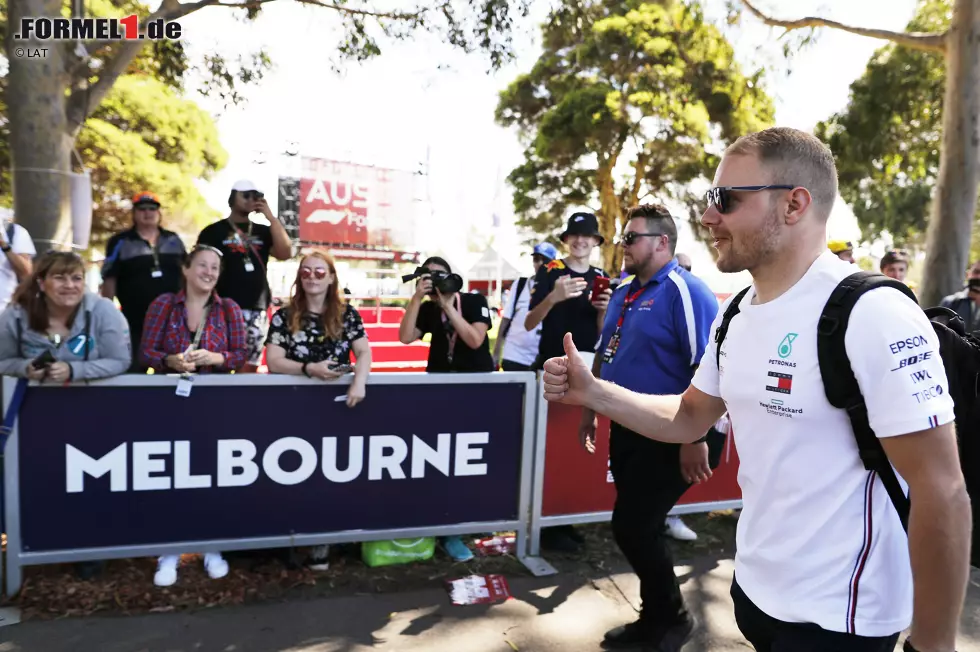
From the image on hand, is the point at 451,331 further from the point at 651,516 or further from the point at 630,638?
the point at 630,638

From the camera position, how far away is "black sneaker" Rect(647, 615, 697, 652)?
3165 mm

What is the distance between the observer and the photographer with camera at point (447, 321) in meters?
4.44

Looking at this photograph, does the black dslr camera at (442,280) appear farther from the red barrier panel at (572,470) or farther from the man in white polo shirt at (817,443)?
the man in white polo shirt at (817,443)

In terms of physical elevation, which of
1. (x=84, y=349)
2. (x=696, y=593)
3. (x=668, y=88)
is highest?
(x=668, y=88)

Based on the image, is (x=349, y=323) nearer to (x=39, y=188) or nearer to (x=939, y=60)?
(x=39, y=188)

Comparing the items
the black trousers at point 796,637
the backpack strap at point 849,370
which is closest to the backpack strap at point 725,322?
the backpack strap at point 849,370

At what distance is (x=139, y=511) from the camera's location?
3.57 metres

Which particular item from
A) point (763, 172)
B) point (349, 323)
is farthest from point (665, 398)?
point (349, 323)

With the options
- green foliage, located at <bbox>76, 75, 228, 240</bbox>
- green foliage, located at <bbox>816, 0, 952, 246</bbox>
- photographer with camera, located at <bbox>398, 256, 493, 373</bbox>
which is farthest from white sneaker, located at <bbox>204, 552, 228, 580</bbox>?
green foliage, located at <bbox>76, 75, 228, 240</bbox>

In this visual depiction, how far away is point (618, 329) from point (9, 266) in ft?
14.8

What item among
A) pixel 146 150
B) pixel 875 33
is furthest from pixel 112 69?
pixel 146 150

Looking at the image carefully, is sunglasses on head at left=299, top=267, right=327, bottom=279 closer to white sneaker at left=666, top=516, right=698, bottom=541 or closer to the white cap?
the white cap

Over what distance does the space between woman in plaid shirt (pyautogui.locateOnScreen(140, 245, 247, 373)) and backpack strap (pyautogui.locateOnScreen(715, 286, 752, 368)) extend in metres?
3.02

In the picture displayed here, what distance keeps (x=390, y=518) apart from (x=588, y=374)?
2.39 meters
